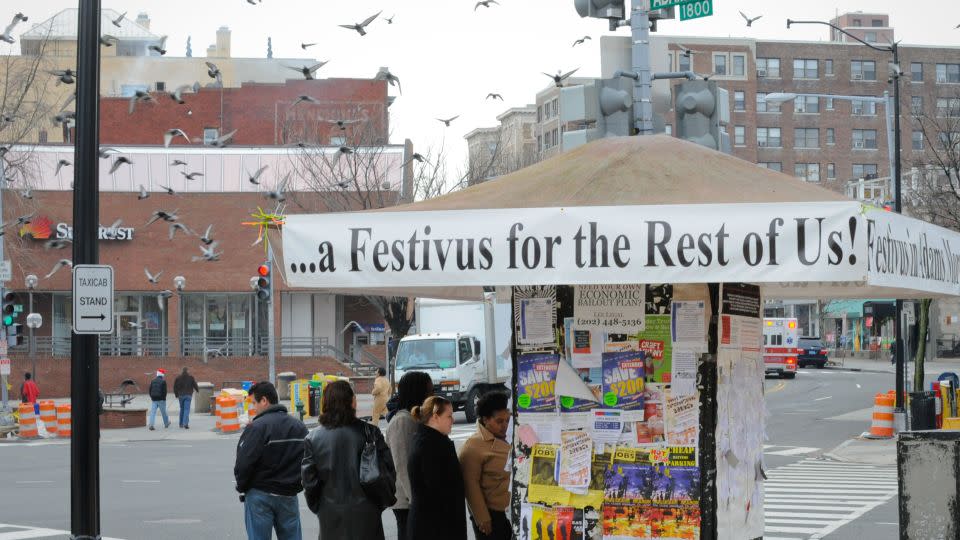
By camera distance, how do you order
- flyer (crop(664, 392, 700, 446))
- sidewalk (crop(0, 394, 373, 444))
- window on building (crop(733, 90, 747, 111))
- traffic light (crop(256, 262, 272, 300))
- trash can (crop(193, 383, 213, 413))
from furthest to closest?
window on building (crop(733, 90, 747, 111))
trash can (crop(193, 383, 213, 413))
traffic light (crop(256, 262, 272, 300))
sidewalk (crop(0, 394, 373, 444))
flyer (crop(664, 392, 700, 446))

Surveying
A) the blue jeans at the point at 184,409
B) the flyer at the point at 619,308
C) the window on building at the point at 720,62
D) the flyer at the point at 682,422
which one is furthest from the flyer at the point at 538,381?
the window on building at the point at 720,62

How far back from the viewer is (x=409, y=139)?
58.5 m

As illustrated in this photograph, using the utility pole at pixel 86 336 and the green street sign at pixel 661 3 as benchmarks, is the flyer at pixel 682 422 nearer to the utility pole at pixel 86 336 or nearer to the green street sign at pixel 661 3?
the utility pole at pixel 86 336

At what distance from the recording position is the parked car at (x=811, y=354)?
70.0 m

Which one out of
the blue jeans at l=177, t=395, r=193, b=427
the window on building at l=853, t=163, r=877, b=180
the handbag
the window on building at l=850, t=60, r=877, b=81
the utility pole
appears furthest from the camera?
the window on building at l=853, t=163, r=877, b=180

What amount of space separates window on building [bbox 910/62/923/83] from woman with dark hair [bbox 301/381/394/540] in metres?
112

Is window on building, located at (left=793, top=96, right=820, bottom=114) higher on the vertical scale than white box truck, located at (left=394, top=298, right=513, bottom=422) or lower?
higher

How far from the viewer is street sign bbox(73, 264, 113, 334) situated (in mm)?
9227

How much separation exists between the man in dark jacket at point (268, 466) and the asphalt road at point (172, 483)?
4875 mm

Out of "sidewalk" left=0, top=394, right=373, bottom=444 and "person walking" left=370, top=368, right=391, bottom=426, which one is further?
"sidewalk" left=0, top=394, right=373, bottom=444

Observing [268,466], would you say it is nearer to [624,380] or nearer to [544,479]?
[544,479]

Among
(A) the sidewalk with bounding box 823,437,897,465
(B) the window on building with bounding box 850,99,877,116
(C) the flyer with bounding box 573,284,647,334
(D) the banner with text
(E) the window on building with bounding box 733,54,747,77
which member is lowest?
(A) the sidewalk with bounding box 823,437,897,465

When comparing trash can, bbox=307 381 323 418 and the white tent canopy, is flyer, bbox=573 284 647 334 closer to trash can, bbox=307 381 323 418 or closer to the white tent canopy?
the white tent canopy

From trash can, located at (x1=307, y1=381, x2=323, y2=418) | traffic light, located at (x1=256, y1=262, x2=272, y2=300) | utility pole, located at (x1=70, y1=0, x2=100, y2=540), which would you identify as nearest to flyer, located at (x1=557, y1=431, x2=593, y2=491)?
utility pole, located at (x1=70, y1=0, x2=100, y2=540)
